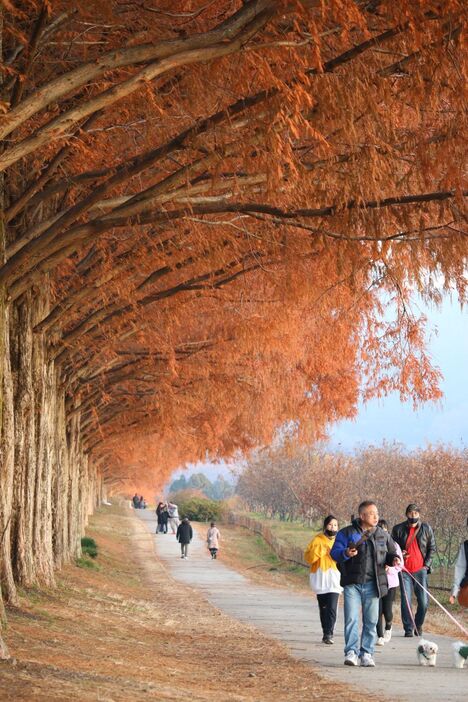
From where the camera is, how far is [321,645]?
13633 mm

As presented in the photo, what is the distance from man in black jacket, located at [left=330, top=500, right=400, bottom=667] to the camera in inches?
430

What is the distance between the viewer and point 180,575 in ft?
98.4

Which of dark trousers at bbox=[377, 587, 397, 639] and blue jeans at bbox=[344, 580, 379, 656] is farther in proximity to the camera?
dark trousers at bbox=[377, 587, 397, 639]

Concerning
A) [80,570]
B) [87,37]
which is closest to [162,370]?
[80,570]

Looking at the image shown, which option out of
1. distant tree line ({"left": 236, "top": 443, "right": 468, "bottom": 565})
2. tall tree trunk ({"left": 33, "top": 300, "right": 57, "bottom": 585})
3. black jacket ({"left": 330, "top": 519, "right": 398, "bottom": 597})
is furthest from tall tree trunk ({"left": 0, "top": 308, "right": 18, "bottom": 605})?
distant tree line ({"left": 236, "top": 443, "right": 468, "bottom": 565})

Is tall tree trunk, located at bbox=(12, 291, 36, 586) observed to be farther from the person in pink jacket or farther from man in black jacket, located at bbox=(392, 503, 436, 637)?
man in black jacket, located at bbox=(392, 503, 436, 637)

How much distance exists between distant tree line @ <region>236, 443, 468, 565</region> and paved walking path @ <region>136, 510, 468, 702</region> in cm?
349

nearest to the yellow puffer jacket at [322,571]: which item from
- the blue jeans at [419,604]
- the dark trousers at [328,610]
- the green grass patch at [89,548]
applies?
the dark trousers at [328,610]

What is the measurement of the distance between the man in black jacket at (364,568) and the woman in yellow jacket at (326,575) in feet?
7.56

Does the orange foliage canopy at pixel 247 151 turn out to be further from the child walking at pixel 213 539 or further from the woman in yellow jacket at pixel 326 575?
the child walking at pixel 213 539

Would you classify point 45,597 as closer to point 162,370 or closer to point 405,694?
point 405,694

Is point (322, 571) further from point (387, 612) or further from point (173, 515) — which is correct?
point (173, 515)

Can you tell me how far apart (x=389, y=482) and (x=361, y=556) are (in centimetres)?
3999

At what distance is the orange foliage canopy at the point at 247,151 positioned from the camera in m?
7.20
